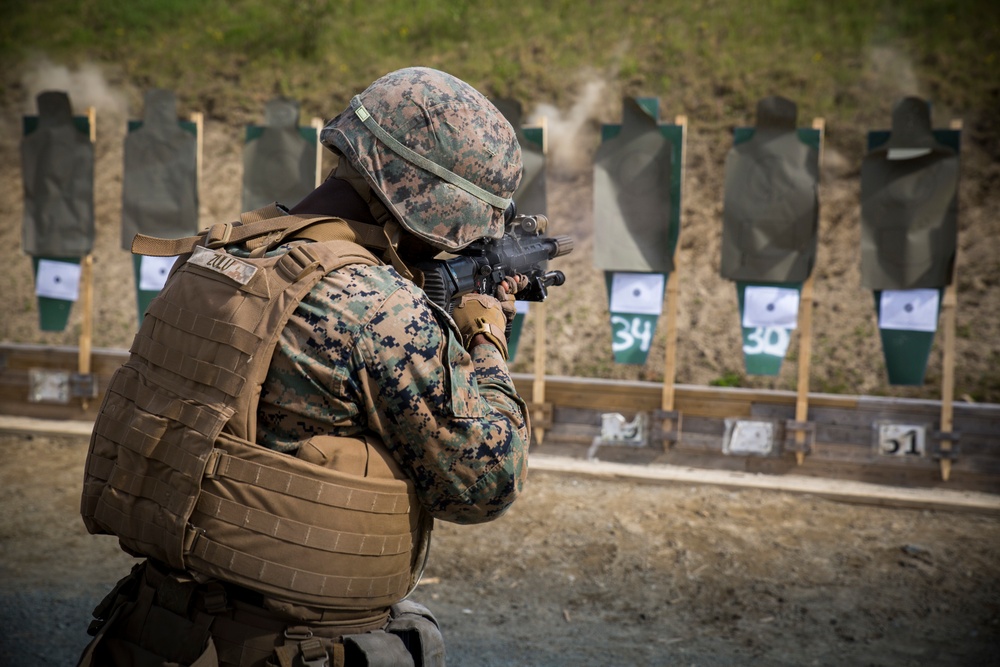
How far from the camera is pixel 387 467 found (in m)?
1.64

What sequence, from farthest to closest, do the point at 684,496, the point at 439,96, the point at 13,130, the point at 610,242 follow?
the point at 13,130, the point at 610,242, the point at 684,496, the point at 439,96

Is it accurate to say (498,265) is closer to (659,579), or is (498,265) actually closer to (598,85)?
(659,579)

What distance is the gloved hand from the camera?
6.22ft

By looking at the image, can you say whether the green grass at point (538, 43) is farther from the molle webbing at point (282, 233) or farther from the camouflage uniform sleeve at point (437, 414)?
the camouflage uniform sleeve at point (437, 414)

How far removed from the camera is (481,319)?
1934 millimetres

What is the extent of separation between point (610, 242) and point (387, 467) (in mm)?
4478

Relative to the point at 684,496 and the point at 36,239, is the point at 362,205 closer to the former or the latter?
the point at 684,496

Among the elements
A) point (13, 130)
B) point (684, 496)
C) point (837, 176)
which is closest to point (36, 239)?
point (13, 130)

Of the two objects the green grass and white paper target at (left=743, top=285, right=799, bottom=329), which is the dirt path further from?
the green grass

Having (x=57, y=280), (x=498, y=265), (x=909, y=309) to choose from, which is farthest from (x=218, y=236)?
(x=57, y=280)

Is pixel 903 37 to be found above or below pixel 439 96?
above

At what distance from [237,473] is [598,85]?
8.32 metres

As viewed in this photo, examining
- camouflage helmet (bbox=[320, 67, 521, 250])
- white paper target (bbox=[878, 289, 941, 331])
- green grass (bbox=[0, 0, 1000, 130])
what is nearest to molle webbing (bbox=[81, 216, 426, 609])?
camouflage helmet (bbox=[320, 67, 521, 250])

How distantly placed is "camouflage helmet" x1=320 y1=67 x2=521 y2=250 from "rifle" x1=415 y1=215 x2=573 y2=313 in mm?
249
